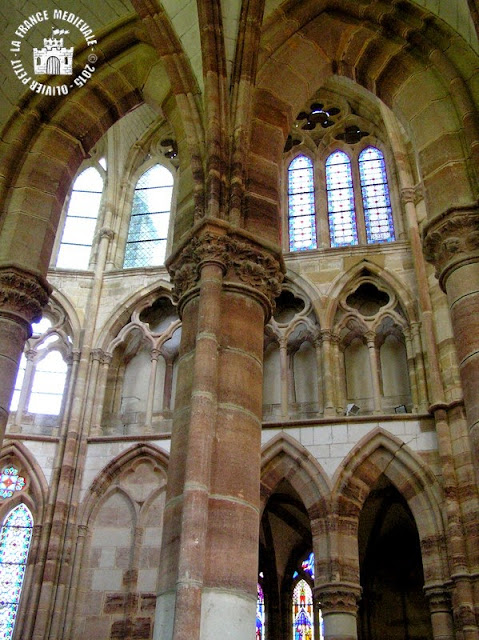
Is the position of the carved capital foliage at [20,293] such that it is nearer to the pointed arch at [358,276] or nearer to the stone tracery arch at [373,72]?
the stone tracery arch at [373,72]

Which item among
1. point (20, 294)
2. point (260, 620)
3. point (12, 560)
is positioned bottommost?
point (260, 620)

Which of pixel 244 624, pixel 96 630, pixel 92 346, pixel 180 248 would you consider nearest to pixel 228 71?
pixel 180 248

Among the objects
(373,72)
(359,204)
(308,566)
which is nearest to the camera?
(373,72)

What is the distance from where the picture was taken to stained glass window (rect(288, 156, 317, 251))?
15.2m

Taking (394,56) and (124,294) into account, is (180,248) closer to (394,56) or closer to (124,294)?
(394,56)

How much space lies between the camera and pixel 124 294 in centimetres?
1482

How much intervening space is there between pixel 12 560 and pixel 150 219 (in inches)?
295

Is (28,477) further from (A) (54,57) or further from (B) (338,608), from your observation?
(A) (54,57)

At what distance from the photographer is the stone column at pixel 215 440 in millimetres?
5148

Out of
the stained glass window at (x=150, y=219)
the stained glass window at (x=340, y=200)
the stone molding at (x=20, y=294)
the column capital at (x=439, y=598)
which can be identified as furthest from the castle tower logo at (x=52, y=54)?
the column capital at (x=439, y=598)

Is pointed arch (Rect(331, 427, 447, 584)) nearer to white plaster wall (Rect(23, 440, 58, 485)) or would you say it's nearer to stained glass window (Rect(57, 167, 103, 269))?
white plaster wall (Rect(23, 440, 58, 485))

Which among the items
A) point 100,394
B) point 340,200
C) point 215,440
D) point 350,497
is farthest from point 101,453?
point 215,440

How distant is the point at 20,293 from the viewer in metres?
7.61

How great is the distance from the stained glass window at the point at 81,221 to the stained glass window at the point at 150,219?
0.81m
